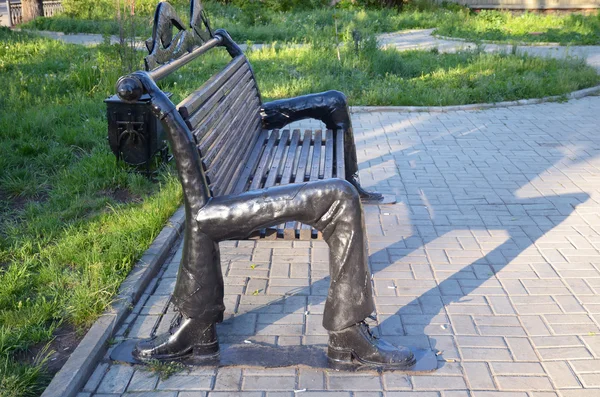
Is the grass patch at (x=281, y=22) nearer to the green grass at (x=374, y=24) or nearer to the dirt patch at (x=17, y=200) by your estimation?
the green grass at (x=374, y=24)

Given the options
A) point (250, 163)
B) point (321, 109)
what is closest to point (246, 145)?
point (250, 163)

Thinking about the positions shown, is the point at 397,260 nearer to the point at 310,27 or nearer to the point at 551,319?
the point at 551,319

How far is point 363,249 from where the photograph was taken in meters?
3.21

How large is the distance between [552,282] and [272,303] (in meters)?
1.71

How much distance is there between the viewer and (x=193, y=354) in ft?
11.0

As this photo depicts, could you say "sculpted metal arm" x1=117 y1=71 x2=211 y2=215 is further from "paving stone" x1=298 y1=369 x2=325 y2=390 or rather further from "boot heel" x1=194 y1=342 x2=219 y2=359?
"paving stone" x1=298 y1=369 x2=325 y2=390

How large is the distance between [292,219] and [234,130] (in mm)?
1211

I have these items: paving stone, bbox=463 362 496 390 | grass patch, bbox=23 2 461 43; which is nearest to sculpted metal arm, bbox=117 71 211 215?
paving stone, bbox=463 362 496 390

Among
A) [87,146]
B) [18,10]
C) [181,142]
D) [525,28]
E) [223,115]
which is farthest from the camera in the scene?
[18,10]

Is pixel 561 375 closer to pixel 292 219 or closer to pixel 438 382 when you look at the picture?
pixel 438 382

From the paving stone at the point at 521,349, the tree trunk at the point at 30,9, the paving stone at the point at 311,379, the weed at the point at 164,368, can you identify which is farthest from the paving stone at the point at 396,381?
the tree trunk at the point at 30,9

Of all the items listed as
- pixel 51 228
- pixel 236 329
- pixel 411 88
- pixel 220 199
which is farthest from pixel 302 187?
pixel 411 88

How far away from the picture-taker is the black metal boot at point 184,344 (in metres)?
3.32

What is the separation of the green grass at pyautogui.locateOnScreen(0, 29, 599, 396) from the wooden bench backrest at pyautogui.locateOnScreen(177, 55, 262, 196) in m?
0.89
